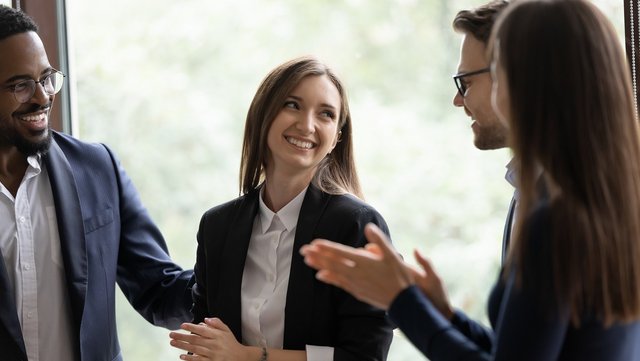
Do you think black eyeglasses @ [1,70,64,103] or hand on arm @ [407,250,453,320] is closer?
hand on arm @ [407,250,453,320]

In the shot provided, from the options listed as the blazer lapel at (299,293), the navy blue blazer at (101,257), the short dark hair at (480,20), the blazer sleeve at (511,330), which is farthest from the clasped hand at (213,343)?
the short dark hair at (480,20)

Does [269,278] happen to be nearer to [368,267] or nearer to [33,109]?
[368,267]

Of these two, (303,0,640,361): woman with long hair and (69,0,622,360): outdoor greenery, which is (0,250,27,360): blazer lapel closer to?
(69,0,622,360): outdoor greenery

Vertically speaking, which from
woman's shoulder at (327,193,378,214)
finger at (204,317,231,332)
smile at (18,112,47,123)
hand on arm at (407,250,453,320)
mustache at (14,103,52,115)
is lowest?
finger at (204,317,231,332)

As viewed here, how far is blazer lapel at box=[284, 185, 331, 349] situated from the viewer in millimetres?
1911

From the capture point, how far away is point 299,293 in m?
1.92

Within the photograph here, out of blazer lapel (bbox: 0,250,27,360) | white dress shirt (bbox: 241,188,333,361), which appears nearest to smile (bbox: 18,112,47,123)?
blazer lapel (bbox: 0,250,27,360)

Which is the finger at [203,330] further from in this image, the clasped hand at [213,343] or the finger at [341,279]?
the finger at [341,279]

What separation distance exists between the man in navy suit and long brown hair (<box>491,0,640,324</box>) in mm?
1295

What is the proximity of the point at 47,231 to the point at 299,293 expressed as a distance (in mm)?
729

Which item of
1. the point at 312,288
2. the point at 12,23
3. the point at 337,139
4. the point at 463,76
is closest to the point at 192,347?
the point at 312,288

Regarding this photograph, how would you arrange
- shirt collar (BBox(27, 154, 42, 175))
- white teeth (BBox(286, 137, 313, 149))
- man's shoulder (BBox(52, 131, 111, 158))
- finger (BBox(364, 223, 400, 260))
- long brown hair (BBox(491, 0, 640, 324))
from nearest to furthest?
long brown hair (BBox(491, 0, 640, 324)) < finger (BBox(364, 223, 400, 260)) < white teeth (BBox(286, 137, 313, 149)) < shirt collar (BBox(27, 154, 42, 175)) < man's shoulder (BBox(52, 131, 111, 158))

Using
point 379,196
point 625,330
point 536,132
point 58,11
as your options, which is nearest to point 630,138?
point 536,132

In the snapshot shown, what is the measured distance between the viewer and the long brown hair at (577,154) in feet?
4.04
